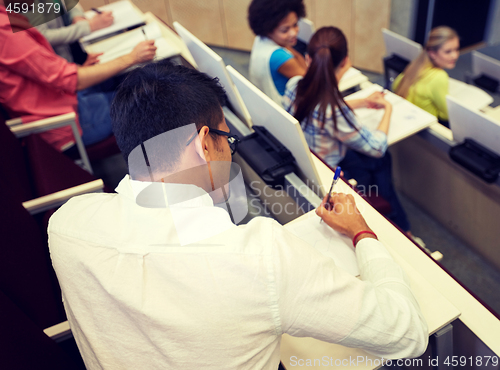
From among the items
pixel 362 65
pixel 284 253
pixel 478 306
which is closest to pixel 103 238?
pixel 284 253

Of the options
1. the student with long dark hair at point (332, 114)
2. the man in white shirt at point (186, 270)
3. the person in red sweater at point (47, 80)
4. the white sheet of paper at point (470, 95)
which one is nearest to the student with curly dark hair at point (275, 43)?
the student with long dark hair at point (332, 114)

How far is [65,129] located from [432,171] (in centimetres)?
184

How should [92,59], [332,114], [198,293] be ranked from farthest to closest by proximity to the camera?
[92,59], [332,114], [198,293]

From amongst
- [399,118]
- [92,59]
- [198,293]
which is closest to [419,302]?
[198,293]

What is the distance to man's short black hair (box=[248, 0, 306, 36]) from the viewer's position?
6.97ft

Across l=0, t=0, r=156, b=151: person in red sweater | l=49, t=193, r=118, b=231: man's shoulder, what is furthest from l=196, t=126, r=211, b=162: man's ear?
l=0, t=0, r=156, b=151: person in red sweater

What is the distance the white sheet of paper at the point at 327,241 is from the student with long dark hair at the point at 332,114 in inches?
23.1

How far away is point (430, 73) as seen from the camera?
7.28ft

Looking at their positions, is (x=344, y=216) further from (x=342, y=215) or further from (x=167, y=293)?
(x=167, y=293)

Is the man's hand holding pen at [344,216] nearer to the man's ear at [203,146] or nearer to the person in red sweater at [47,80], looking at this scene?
the man's ear at [203,146]

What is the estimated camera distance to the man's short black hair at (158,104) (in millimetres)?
708

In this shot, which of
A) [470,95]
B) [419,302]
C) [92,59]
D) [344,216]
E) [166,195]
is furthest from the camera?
[470,95]

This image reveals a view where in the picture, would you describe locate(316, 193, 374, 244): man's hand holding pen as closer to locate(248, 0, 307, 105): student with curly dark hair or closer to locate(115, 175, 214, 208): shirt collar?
locate(115, 175, 214, 208): shirt collar

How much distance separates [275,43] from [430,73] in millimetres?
892
